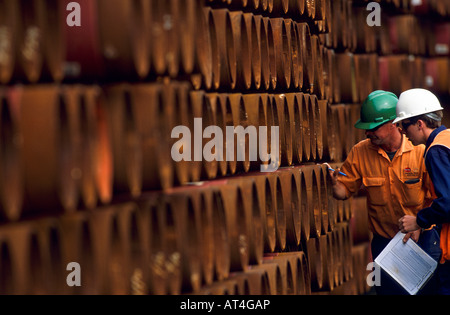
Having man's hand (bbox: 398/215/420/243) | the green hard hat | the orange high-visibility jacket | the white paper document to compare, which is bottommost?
the white paper document

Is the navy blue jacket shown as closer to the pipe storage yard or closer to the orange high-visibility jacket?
the orange high-visibility jacket

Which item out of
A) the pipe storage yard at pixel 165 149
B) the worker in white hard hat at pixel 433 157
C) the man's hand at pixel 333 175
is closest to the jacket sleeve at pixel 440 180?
the worker in white hard hat at pixel 433 157

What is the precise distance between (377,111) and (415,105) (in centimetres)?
42

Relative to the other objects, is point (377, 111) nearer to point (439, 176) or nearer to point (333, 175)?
point (333, 175)

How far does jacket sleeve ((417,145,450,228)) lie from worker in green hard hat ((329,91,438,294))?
1.83 feet

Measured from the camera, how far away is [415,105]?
6090 millimetres

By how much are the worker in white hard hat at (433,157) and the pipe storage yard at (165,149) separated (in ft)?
2.43

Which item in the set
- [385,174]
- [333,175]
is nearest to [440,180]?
[385,174]

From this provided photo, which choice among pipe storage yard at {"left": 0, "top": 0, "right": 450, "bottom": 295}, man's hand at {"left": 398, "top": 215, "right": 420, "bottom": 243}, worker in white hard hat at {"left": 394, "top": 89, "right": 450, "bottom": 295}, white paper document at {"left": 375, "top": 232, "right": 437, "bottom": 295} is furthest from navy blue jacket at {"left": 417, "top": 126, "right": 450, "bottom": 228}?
pipe storage yard at {"left": 0, "top": 0, "right": 450, "bottom": 295}

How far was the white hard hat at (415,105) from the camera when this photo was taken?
608cm

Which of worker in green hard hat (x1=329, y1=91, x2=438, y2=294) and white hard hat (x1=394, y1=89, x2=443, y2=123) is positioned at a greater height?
white hard hat (x1=394, y1=89, x2=443, y2=123)

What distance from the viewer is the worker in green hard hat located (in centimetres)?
633

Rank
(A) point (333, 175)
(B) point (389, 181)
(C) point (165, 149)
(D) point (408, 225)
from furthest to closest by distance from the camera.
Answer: (A) point (333, 175)
(B) point (389, 181)
(D) point (408, 225)
(C) point (165, 149)
